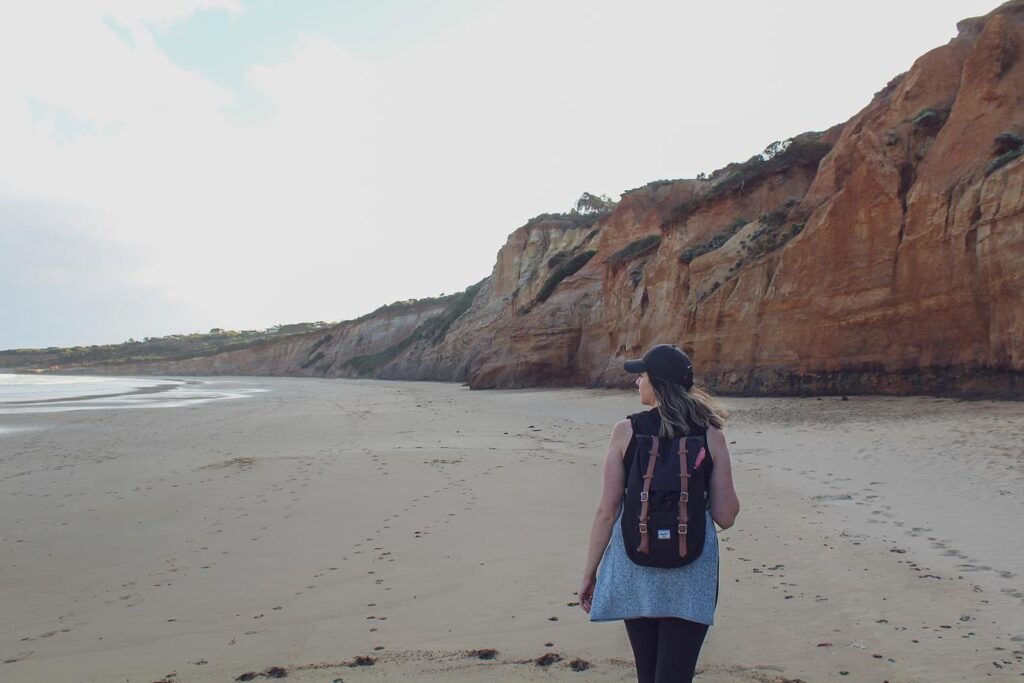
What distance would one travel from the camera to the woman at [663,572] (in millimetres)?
2326

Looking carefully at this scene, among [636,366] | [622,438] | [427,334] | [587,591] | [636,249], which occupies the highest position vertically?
[636,249]

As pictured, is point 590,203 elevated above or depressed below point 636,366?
above

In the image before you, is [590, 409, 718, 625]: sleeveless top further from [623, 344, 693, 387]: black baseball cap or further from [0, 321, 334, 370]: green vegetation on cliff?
[0, 321, 334, 370]: green vegetation on cliff

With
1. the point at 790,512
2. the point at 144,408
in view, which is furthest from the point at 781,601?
the point at 144,408

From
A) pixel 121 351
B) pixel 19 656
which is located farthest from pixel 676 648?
pixel 121 351

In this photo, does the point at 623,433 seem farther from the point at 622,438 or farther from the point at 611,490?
the point at 611,490

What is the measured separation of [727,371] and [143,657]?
17.2 m

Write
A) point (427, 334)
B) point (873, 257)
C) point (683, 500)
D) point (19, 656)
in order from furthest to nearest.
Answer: point (427, 334) < point (873, 257) < point (19, 656) < point (683, 500)

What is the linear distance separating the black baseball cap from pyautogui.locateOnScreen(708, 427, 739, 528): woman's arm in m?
0.26

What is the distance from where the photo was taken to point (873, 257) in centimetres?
1543

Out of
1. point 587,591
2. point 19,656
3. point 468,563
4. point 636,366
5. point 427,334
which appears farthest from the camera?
point 427,334

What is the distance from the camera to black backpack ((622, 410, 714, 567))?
7.45 feet

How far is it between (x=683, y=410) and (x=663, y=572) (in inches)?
22.4


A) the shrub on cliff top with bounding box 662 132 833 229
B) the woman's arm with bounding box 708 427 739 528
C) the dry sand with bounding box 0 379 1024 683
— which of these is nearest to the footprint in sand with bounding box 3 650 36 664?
the dry sand with bounding box 0 379 1024 683
